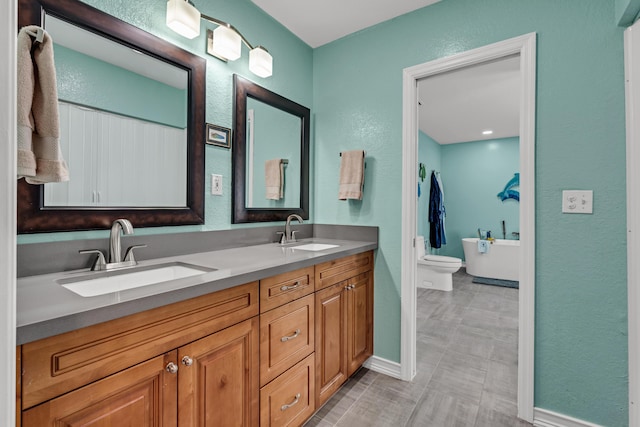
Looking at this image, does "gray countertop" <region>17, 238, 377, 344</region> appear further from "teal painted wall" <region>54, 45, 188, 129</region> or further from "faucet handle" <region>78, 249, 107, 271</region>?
"teal painted wall" <region>54, 45, 188, 129</region>

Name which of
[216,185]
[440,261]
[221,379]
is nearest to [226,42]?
[216,185]

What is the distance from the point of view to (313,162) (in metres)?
2.49

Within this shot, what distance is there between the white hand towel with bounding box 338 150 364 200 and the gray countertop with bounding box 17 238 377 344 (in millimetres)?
795

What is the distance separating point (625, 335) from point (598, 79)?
4.03 ft

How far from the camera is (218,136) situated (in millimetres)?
1747

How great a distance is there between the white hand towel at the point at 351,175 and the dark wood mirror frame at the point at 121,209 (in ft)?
3.23

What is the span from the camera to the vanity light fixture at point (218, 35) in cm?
141

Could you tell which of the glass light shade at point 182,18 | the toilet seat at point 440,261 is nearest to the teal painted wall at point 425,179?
the toilet seat at point 440,261

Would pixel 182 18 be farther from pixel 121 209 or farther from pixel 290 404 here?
pixel 290 404

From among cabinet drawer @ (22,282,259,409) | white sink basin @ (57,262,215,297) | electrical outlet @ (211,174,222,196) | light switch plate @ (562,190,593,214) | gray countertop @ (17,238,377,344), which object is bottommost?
cabinet drawer @ (22,282,259,409)

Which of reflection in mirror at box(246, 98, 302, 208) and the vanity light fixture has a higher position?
the vanity light fixture

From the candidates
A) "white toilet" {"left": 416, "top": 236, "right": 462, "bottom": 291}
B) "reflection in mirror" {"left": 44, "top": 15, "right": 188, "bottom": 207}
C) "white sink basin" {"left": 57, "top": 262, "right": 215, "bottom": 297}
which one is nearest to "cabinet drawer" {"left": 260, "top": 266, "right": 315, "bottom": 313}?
"white sink basin" {"left": 57, "top": 262, "right": 215, "bottom": 297}

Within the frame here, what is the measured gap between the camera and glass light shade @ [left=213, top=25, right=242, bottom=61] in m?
1.62

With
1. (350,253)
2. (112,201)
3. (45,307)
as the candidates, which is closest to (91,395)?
(45,307)
